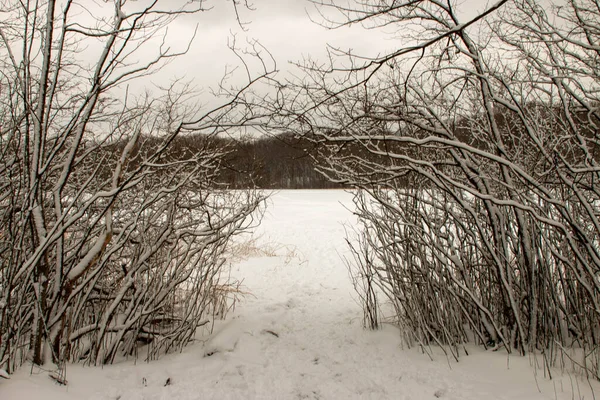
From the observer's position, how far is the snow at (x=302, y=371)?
8.96ft

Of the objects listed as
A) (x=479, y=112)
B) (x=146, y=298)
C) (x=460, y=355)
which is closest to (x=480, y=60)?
(x=479, y=112)

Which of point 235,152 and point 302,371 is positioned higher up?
point 235,152

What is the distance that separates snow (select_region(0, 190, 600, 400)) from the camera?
2730 millimetres

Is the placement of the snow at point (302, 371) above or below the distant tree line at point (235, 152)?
below

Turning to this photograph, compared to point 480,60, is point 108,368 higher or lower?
A: lower

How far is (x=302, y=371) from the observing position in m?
3.54

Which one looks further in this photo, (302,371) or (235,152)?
(235,152)

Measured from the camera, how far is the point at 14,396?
2289 millimetres

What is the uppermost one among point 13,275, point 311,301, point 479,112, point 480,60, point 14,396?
point 480,60

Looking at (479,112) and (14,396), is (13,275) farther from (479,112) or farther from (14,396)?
(479,112)

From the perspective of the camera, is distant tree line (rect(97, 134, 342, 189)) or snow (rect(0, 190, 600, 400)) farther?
distant tree line (rect(97, 134, 342, 189))

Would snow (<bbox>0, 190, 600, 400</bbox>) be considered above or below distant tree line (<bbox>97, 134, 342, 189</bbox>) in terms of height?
below

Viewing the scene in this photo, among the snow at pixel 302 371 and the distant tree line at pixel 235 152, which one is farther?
the distant tree line at pixel 235 152

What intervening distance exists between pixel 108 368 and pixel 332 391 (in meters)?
1.69
